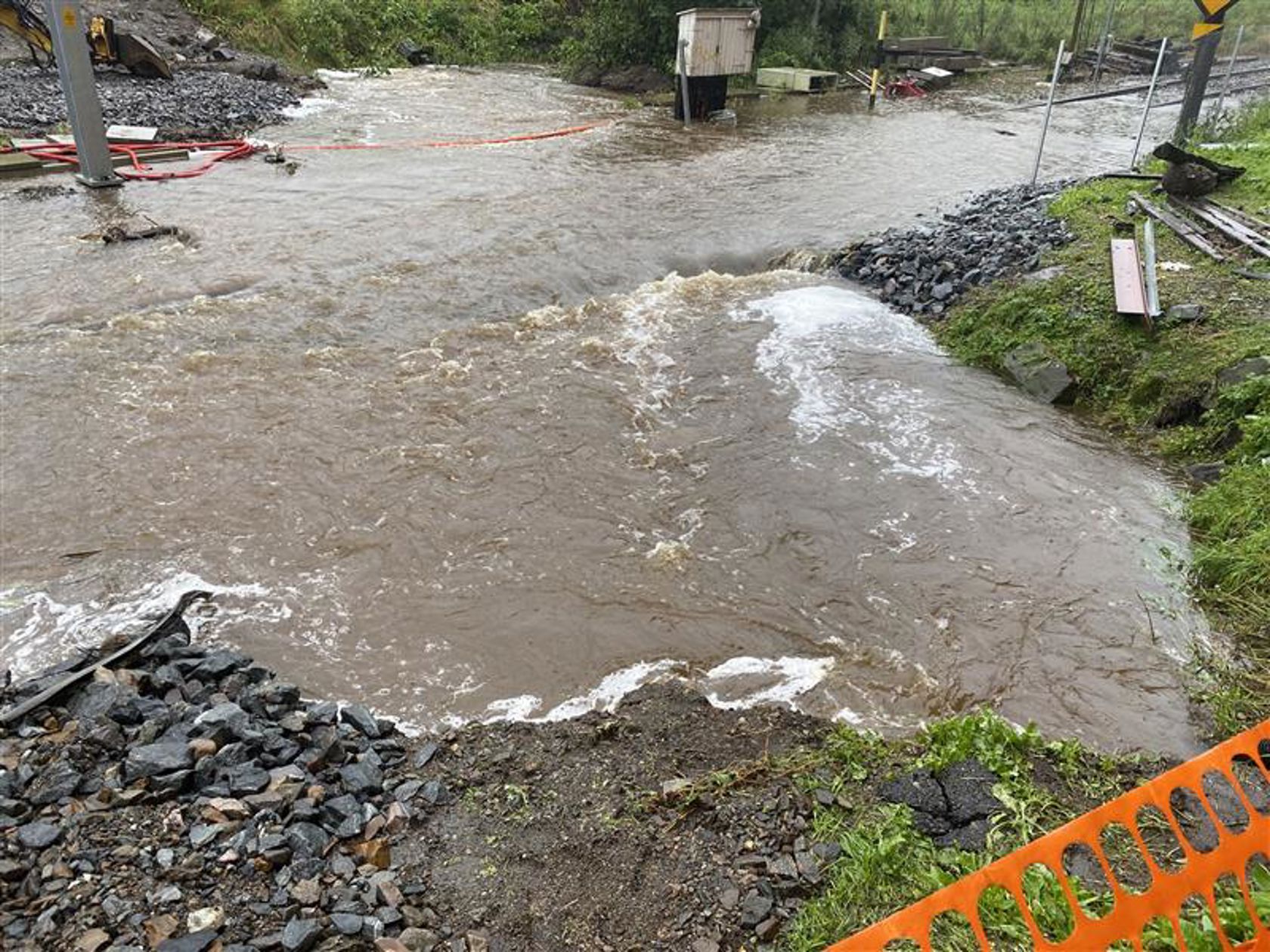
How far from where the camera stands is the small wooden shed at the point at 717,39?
Result: 2119cm

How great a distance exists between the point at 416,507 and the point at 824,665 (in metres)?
3.18

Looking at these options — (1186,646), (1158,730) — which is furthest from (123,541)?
(1186,646)

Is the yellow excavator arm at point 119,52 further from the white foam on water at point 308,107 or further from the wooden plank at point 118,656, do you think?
the wooden plank at point 118,656

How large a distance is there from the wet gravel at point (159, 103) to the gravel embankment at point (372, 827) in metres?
16.6

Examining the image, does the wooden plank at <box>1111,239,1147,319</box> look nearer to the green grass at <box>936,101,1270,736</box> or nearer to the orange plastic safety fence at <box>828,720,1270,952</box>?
the green grass at <box>936,101,1270,736</box>

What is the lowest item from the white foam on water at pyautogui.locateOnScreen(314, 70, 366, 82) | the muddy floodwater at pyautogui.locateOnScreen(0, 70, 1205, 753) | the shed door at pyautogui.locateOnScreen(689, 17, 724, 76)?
the muddy floodwater at pyautogui.locateOnScreen(0, 70, 1205, 753)

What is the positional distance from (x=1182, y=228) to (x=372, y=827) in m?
10.7

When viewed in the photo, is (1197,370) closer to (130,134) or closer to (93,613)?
(93,613)

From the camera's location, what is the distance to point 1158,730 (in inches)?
174

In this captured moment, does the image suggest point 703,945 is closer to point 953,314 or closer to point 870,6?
point 953,314

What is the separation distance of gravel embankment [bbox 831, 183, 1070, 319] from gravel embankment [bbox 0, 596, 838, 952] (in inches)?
296

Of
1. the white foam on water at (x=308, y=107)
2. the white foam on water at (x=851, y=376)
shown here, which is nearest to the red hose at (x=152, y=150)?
the white foam on water at (x=308, y=107)

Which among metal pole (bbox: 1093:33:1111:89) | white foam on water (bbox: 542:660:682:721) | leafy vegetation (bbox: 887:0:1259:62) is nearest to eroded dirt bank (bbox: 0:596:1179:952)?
white foam on water (bbox: 542:660:682:721)

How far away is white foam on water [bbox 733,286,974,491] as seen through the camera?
7.27m
